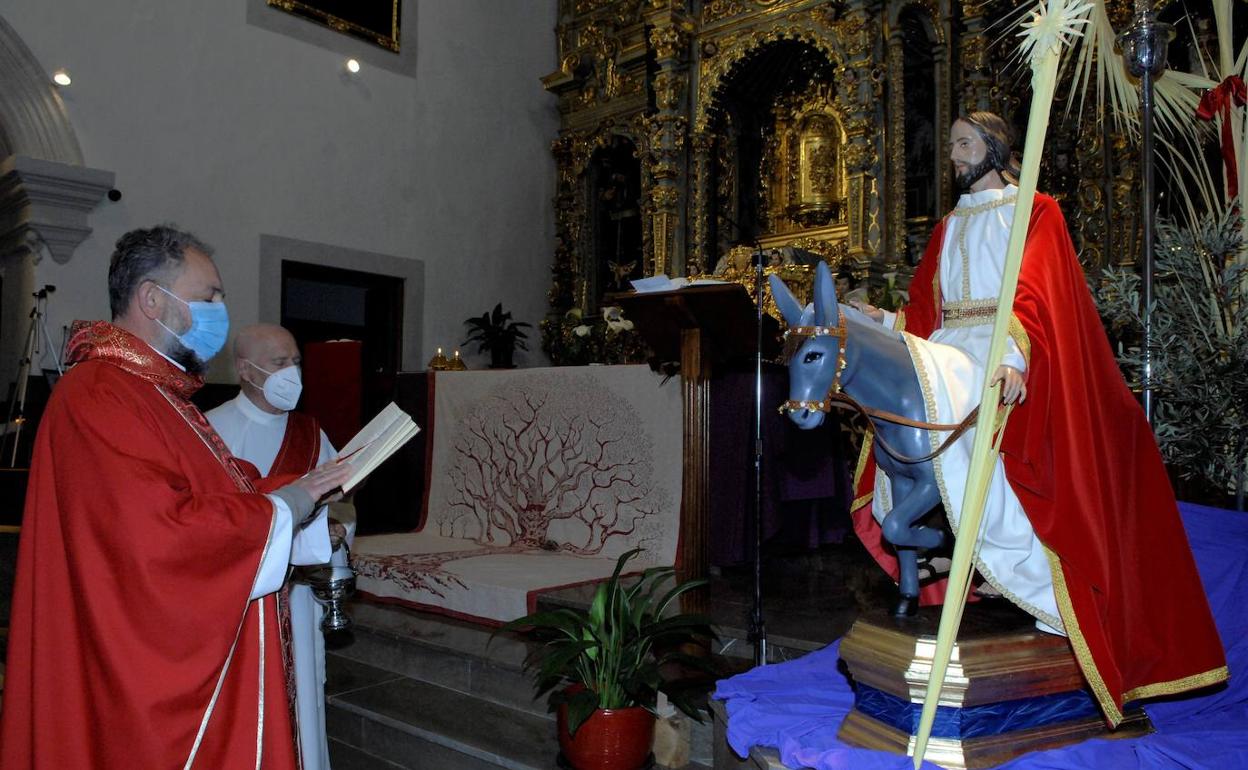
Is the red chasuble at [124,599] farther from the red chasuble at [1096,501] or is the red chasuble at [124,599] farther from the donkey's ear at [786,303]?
the red chasuble at [1096,501]

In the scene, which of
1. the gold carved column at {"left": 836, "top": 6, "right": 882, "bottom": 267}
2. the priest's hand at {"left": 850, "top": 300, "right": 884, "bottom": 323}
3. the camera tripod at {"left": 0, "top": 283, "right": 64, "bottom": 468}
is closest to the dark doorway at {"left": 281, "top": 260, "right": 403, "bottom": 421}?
the camera tripod at {"left": 0, "top": 283, "right": 64, "bottom": 468}

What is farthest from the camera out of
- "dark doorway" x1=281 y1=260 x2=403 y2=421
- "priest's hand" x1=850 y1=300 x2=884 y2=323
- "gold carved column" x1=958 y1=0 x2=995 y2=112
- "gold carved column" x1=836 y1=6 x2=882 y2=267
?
"dark doorway" x1=281 y1=260 x2=403 y2=421

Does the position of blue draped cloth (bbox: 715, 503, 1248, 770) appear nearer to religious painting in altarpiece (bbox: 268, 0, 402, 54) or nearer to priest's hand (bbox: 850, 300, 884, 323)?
priest's hand (bbox: 850, 300, 884, 323)

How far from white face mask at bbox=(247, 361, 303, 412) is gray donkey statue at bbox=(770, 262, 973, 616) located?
1502 millimetres

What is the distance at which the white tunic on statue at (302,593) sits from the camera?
219 cm

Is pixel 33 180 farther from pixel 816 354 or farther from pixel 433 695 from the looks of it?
pixel 816 354

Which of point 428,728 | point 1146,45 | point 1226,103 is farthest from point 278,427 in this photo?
point 1226,103

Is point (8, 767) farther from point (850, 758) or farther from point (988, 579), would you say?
point (988, 579)

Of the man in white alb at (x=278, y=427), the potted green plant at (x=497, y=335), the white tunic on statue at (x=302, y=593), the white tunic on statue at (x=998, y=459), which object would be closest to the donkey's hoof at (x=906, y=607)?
the white tunic on statue at (x=998, y=459)

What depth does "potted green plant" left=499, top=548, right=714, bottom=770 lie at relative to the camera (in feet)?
8.89

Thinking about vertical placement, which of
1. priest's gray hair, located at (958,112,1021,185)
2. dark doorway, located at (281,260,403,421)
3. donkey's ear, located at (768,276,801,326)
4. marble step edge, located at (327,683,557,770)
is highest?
dark doorway, located at (281,260,403,421)

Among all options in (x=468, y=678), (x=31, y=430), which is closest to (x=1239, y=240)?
(x=468, y=678)

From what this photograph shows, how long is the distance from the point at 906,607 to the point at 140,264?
1.86 metres

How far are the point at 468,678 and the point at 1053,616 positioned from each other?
92.8 inches
